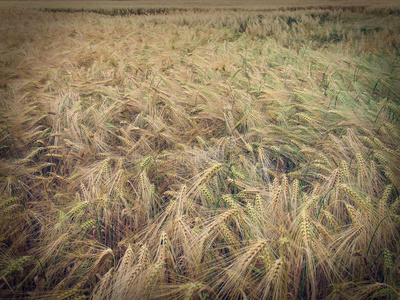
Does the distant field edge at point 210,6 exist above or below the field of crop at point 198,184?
above

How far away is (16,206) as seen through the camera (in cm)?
102

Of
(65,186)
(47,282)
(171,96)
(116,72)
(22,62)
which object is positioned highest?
(22,62)

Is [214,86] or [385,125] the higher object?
[214,86]

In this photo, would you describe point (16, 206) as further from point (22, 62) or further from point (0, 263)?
point (22, 62)

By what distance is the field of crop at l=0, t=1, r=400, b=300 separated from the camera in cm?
80

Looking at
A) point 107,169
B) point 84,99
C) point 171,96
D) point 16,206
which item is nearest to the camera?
point 16,206

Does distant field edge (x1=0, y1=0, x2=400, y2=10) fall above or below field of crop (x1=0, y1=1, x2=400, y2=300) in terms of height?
above

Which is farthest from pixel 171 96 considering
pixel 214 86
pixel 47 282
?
pixel 47 282

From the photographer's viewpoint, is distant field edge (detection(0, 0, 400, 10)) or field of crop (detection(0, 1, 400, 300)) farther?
distant field edge (detection(0, 0, 400, 10))

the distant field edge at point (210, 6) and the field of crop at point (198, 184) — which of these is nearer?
the field of crop at point (198, 184)

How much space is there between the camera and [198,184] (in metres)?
0.98

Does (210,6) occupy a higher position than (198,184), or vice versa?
(210,6)

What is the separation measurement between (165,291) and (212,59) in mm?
2925

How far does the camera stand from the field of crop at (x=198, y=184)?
801mm
